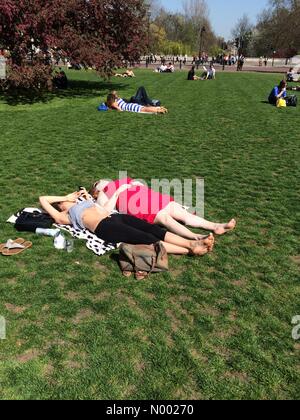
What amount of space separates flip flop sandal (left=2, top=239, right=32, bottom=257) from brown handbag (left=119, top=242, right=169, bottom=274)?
1.44 meters

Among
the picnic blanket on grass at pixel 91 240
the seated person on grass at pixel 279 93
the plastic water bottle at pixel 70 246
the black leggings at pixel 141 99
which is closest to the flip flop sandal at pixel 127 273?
the picnic blanket on grass at pixel 91 240

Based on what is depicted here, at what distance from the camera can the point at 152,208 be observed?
5.64 m

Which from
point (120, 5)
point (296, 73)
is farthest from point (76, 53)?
point (296, 73)

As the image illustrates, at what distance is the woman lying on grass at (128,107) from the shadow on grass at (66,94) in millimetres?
3589

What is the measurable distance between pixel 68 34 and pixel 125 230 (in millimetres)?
13561

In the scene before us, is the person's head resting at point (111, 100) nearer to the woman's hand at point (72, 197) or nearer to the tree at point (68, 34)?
the tree at point (68, 34)

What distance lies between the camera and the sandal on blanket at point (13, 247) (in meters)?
5.29

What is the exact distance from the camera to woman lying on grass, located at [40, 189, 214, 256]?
520 centimetres

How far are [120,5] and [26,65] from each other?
17.9 feet

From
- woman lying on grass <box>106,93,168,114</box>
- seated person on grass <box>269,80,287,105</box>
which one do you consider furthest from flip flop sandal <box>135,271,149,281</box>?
seated person on grass <box>269,80,287,105</box>

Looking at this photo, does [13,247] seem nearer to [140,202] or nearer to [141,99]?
[140,202]

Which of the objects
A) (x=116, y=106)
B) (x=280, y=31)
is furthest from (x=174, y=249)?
(x=280, y=31)

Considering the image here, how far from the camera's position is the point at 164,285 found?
4.73 metres
